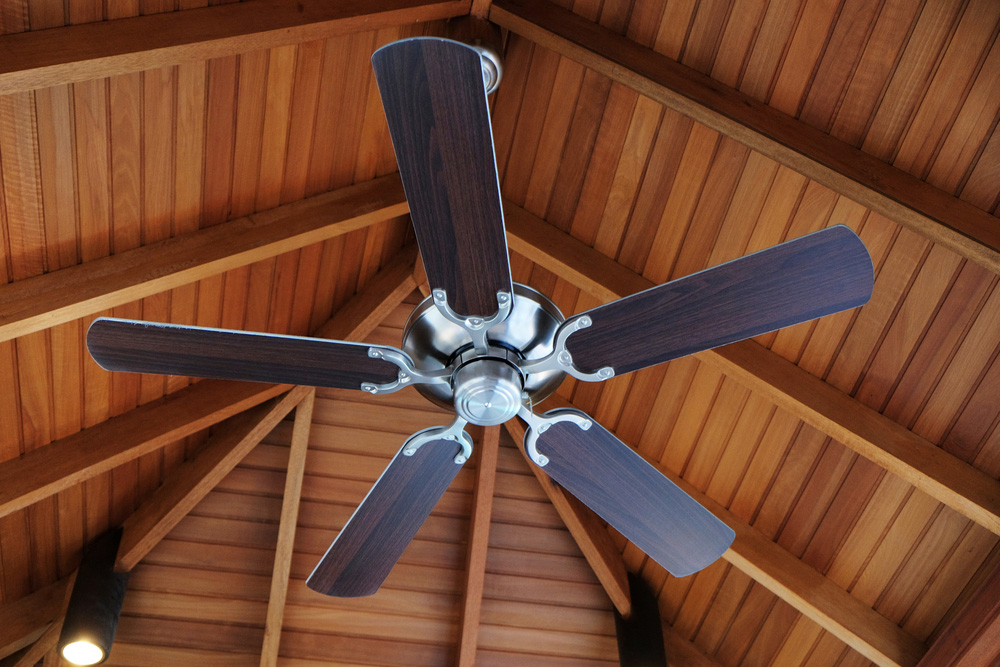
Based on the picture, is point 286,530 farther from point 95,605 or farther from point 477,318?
point 477,318

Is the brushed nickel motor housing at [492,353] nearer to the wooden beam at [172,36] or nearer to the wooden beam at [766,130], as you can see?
the wooden beam at [172,36]

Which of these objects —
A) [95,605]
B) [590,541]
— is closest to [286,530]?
[95,605]

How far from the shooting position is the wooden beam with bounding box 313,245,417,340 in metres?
3.72

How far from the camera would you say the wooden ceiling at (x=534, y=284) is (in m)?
2.48

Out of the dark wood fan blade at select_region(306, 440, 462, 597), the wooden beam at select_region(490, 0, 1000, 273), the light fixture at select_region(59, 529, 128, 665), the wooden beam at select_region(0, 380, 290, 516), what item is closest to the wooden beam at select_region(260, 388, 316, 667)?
the wooden beam at select_region(0, 380, 290, 516)

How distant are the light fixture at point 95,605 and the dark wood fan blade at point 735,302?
8.66ft

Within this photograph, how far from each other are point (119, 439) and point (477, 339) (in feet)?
6.62

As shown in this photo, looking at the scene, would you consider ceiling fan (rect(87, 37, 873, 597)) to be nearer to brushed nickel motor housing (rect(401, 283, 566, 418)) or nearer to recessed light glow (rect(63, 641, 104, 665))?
brushed nickel motor housing (rect(401, 283, 566, 418))

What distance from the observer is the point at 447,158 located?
1.44 metres

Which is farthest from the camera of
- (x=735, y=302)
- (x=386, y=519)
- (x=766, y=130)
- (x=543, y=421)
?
(x=766, y=130)

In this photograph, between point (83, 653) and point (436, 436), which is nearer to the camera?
point (436, 436)

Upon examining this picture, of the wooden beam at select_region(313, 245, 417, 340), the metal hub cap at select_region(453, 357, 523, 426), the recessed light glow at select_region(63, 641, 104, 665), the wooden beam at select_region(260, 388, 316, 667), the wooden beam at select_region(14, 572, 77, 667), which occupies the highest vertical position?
the wooden beam at select_region(313, 245, 417, 340)

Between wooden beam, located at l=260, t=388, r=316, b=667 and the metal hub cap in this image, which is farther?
wooden beam, located at l=260, t=388, r=316, b=667

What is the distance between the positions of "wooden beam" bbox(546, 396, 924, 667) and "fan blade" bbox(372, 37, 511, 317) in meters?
1.81
